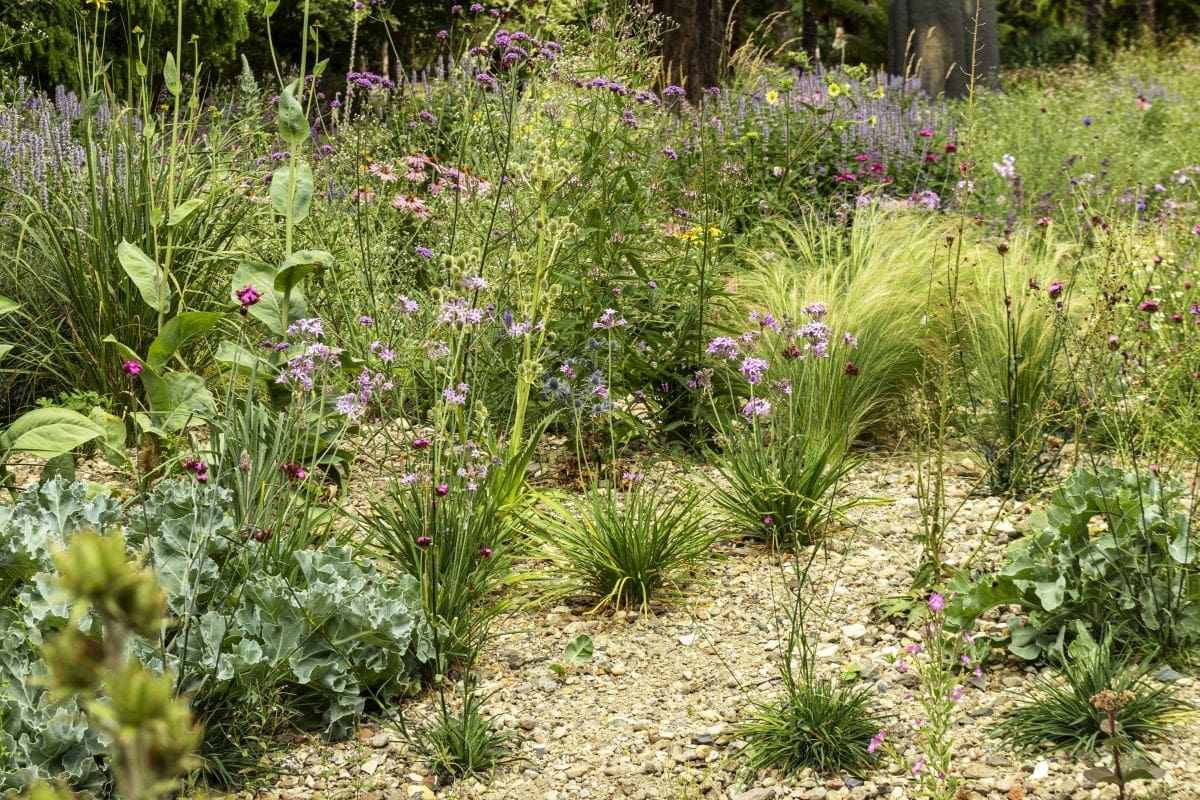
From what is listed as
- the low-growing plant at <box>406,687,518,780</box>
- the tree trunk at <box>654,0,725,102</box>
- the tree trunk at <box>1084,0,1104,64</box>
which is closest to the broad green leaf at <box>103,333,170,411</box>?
the low-growing plant at <box>406,687,518,780</box>

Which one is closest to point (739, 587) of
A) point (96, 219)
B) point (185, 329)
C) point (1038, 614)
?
point (1038, 614)

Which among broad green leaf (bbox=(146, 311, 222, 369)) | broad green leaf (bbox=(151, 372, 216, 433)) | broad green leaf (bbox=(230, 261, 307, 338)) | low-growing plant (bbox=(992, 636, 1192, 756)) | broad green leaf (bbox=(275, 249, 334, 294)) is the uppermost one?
broad green leaf (bbox=(275, 249, 334, 294))

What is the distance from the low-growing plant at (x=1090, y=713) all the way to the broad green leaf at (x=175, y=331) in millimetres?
2389

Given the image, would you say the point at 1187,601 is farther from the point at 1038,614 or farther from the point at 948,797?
the point at 948,797

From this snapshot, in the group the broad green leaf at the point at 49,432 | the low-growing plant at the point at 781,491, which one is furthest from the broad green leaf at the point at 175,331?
the low-growing plant at the point at 781,491

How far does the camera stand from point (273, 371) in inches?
137

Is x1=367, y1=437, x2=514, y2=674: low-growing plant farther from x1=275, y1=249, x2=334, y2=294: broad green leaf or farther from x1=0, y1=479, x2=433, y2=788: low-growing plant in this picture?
x1=275, y1=249, x2=334, y2=294: broad green leaf

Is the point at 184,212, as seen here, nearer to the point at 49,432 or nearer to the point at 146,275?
the point at 146,275

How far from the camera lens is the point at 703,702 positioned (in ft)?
9.25

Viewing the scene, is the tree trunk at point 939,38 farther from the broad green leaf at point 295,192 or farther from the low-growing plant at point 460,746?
the low-growing plant at point 460,746

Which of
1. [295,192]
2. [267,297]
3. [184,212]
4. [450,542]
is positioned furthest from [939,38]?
[450,542]

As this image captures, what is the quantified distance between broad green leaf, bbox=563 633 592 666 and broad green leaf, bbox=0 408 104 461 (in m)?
1.40

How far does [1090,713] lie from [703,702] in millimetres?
901

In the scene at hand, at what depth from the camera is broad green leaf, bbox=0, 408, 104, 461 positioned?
9.70 ft
